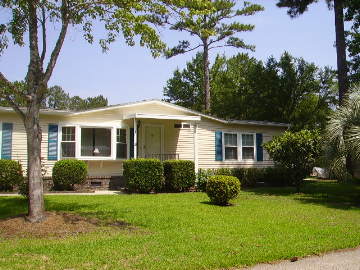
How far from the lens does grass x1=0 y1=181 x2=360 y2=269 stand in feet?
20.0

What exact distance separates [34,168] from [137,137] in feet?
31.4

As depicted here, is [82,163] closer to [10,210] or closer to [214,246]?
[10,210]

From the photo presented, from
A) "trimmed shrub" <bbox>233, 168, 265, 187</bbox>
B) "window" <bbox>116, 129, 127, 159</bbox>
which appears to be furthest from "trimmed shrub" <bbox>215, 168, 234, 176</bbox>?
"window" <bbox>116, 129, 127, 159</bbox>

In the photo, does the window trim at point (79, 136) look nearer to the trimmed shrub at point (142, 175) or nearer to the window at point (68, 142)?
the window at point (68, 142)

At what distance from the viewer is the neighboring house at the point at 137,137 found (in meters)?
16.4

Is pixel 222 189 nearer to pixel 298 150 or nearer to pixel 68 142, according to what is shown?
pixel 298 150

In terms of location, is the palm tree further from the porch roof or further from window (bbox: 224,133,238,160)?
window (bbox: 224,133,238,160)

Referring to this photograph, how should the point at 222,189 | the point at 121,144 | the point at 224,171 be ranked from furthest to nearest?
1. the point at 224,171
2. the point at 121,144
3. the point at 222,189

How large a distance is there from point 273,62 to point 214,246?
21673 millimetres

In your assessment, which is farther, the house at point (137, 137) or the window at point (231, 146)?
the window at point (231, 146)

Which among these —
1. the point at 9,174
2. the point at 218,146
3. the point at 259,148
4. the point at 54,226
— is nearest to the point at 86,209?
the point at 54,226

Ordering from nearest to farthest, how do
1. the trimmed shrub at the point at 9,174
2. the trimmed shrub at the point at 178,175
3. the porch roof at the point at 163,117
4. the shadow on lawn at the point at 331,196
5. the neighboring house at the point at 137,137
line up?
1. the shadow on lawn at the point at 331,196
2. the trimmed shrub at the point at 9,174
3. the trimmed shrub at the point at 178,175
4. the neighboring house at the point at 137,137
5. the porch roof at the point at 163,117

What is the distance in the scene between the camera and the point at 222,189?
39.7 feet

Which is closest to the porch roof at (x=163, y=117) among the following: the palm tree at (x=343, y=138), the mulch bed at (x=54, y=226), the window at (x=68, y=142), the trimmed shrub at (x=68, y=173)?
the window at (x=68, y=142)
